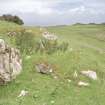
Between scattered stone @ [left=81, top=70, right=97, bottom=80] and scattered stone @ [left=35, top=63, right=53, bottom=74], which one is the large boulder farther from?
scattered stone @ [left=81, top=70, right=97, bottom=80]

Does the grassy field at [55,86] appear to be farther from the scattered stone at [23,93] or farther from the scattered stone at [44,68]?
the scattered stone at [44,68]

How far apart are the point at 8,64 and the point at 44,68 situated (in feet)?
8.22

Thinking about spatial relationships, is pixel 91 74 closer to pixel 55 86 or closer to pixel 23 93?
pixel 55 86

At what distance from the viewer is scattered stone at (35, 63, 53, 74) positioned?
19.2 meters

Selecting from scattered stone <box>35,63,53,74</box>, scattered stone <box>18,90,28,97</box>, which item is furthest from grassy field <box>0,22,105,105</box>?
scattered stone <box>35,63,53,74</box>

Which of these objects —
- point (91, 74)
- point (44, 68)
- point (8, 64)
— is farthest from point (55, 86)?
point (91, 74)

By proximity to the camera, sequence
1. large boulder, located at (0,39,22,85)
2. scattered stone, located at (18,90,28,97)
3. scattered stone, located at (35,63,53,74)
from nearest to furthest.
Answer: scattered stone, located at (18,90,28,97) < large boulder, located at (0,39,22,85) < scattered stone, located at (35,63,53,74)

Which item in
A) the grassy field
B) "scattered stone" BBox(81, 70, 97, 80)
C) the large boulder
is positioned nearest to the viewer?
the grassy field

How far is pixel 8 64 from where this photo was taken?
57.6 feet

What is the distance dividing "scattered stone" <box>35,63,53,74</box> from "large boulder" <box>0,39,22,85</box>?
1126 mm

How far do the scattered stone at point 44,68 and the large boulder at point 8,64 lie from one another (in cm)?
113

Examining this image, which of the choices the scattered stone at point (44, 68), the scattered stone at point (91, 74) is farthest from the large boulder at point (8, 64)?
the scattered stone at point (91, 74)

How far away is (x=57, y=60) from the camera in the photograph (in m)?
21.4

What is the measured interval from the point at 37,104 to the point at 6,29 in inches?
483
